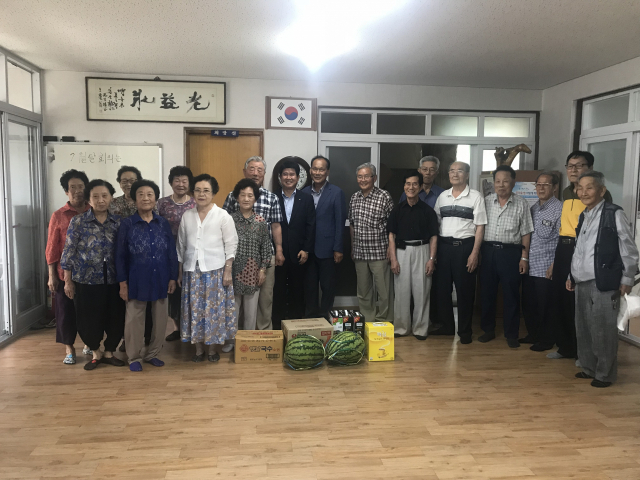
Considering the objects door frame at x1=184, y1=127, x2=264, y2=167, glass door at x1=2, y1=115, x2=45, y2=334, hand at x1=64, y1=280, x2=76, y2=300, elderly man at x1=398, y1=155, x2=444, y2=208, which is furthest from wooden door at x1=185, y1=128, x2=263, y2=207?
hand at x1=64, y1=280, x2=76, y2=300

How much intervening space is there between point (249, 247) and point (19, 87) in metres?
2.85

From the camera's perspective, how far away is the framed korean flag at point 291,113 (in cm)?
509

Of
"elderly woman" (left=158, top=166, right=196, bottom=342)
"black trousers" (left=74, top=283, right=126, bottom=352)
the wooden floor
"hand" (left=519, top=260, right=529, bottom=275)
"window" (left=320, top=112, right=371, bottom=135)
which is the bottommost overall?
the wooden floor

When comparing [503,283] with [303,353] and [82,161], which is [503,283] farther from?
[82,161]

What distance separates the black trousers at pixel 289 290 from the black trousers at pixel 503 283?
1.62 metres

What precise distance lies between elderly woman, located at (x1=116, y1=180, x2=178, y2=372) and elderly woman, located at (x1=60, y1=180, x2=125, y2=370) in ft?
0.39

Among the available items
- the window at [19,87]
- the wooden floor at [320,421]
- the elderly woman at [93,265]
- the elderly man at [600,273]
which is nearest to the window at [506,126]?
the elderly man at [600,273]

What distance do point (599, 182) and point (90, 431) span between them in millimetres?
3478

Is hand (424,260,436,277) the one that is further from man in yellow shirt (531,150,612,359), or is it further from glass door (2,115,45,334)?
glass door (2,115,45,334)

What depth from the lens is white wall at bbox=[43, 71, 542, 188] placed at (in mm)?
4848

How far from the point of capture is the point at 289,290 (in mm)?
4488

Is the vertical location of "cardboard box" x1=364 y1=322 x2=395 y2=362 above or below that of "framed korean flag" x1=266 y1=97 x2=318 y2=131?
below

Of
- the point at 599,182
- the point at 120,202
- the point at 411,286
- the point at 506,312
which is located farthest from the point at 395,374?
the point at 120,202

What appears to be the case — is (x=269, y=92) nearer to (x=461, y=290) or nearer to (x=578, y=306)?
(x=461, y=290)
